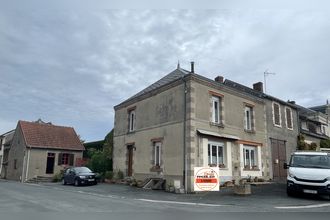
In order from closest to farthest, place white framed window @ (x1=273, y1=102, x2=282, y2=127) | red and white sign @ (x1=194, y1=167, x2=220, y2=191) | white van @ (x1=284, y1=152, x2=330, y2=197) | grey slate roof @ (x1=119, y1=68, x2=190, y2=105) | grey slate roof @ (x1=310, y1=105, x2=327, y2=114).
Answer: white van @ (x1=284, y1=152, x2=330, y2=197), red and white sign @ (x1=194, y1=167, x2=220, y2=191), grey slate roof @ (x1=119, y1=68, x2=190, y2=105), white framed window @ (x1=273, y1=102, x2=282, y2=127), grey slate roof @ (x1=310, y1=105, x2=327, y2=114)

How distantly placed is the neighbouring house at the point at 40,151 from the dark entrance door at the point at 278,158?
69.3 ft

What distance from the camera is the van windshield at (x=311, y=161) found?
13482mm

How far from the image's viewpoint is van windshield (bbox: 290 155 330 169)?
13482mm

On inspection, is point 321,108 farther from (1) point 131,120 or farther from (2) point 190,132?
(2) point 190,132

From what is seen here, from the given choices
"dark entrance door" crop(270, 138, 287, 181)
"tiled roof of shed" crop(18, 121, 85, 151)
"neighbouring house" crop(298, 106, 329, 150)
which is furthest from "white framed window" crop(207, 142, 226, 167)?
"tiled roof of shed" crop(18, 121, 85, 151)

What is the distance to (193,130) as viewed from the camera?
16.6m

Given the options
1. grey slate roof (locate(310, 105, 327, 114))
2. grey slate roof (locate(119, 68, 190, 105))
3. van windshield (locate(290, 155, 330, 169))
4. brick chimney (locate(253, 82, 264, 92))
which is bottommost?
van windshield (locate(290, 155, 330, 169))

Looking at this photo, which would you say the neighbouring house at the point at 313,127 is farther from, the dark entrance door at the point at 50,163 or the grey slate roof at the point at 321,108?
the dark entrance door at the point at 50,163

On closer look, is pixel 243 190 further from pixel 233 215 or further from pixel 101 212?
pixel 101 212

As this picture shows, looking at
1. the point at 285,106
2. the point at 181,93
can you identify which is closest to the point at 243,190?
the point at 181,93

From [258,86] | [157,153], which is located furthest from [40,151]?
[258,86]

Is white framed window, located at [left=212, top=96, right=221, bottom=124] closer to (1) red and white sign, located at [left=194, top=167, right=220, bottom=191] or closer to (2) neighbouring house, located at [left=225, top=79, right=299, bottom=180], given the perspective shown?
(2) neighbouring house, located at [left=225, top=79, right=299, bottom=180]

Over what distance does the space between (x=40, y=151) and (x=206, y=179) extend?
890 inches

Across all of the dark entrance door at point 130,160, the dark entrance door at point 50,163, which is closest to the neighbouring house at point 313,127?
the dark entrance door at point 130,160
